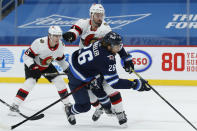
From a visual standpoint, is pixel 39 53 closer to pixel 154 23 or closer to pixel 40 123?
pixel 40 123

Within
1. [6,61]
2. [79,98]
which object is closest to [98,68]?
[79,98]

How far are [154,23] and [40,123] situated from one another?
444 centimetres

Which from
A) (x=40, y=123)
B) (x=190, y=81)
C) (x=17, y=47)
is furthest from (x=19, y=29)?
(x=40, y=123)

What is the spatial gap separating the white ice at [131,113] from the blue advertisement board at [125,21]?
4.67 feet

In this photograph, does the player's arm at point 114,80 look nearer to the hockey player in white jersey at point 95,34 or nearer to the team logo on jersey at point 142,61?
the hockey player in white jersey at point 95,34

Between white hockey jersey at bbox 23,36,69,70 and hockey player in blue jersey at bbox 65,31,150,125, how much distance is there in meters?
0.56

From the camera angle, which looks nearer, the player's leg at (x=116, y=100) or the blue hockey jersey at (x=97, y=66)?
the blue hockey jersey at (x=97, y=66)

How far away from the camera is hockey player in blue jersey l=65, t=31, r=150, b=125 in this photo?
357 cm

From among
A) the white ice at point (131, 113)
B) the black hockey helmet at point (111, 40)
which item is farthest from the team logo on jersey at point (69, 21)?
the black hockey helmet at point (111, 40)

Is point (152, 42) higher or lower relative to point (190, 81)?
higher

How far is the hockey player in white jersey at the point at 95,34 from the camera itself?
12.6 ft

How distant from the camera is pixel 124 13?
8.15 m

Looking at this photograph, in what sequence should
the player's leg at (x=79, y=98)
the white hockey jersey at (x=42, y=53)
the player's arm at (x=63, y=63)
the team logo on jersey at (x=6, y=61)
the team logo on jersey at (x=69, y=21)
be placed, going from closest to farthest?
the player's leg at (x=79, y=98) < the white hockey jersey at (x=42, y=53) < the player's arm at (x=63, y=63) < the team logo on jersey at (x=6, y=61) < the team logo on jersey at (x=69, y=21)

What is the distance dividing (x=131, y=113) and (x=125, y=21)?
3.62m
